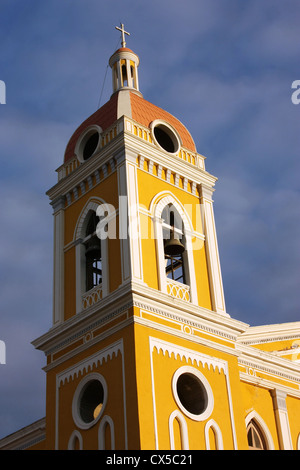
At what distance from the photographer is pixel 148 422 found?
17.0 meters

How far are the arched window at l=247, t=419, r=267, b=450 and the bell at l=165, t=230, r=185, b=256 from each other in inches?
183

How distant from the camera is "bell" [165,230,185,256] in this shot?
66.9ft

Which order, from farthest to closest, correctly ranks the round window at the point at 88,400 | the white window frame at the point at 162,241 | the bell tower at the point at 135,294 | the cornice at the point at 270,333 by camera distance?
the cornice at the point at 270,333
the white window frame at the point at 162,241
the round window at the point at 88,400
the bell tower at the point at 135,294

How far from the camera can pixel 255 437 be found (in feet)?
67.7

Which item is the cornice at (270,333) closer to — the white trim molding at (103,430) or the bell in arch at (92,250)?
the bell in arch at (92,250)

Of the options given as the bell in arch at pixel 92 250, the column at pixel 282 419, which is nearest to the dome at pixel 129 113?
the bell in arch at pixel 92 250

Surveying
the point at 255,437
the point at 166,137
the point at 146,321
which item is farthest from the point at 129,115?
the point at 255,437

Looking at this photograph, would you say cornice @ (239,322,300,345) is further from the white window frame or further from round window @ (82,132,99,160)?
round window @ (82,132,99,160)

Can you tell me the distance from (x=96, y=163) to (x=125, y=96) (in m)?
2.26

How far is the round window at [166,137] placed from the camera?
2230cm

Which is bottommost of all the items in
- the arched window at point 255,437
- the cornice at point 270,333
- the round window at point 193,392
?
the arched window at point 255,437

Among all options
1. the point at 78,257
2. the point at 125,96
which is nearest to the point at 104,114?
the point at 125,96

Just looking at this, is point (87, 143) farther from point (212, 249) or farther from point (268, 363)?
point (268, 363)

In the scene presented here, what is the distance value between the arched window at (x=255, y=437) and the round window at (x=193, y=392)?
2.16 metres
